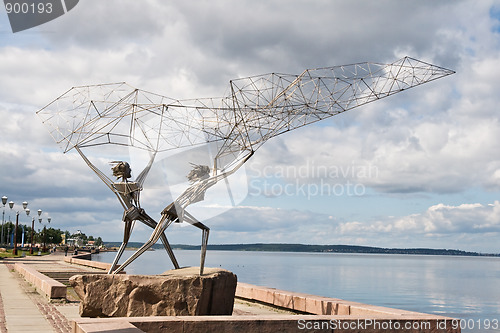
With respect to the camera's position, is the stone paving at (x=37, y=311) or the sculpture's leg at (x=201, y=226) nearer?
the stone paving at (x=37, y=311)

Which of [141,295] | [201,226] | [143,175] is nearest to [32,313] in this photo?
[141,295]

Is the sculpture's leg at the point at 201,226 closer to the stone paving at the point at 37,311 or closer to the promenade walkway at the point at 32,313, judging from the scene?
the stone paving at the point at 37,311

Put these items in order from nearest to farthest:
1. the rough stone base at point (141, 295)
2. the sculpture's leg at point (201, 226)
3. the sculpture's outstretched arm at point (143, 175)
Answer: the rough stone base at point (141, 295)
the sculpture's leg at point (201, 226)
the sculpture's outstretched arm at point (143, 175)

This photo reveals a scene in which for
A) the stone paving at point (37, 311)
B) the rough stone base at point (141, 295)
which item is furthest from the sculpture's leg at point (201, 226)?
the stone paving at point (37, 311)

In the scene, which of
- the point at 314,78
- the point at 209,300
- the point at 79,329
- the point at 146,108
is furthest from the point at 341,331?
the point at 146,108

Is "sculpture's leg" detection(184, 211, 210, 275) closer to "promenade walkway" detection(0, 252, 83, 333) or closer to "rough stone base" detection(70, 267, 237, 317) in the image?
"rough stone base" detection(70, 267, 237, 317)

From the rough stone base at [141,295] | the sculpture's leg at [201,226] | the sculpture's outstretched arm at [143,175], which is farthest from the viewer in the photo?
the sculpture's outstretched arm at [143,175]

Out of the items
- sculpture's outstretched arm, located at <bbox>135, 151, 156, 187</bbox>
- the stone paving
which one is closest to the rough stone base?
the stone paving

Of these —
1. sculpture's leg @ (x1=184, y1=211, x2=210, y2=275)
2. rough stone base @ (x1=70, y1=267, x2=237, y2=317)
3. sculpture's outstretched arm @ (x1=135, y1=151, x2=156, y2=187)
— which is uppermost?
sculpture's outstretched arm @ (x1=135, y1=151, x2=156, y2=187)

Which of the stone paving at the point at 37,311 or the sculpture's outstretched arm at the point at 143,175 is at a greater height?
the sculpture's outstretched arm at the point at 143,175

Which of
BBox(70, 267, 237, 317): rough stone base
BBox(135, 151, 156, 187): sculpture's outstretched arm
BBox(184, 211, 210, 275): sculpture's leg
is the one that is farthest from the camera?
BBox(135, 151, 156, 187): sculpture's outstretched arm

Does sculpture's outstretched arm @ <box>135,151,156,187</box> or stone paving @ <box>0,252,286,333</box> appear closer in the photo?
stone paving @ <box>0,252,286,333</box>

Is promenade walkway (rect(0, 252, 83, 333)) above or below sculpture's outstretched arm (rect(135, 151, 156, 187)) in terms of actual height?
below

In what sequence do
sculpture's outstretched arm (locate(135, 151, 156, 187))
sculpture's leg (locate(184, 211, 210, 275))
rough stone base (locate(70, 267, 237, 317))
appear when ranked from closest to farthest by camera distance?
rough stone base (locate(70, 267, 237, 317)) → sculpture's leg (locate(184, 211, 210, 275)) → sculpture's outstretched arm (locate(135, 151, 156, 187))
